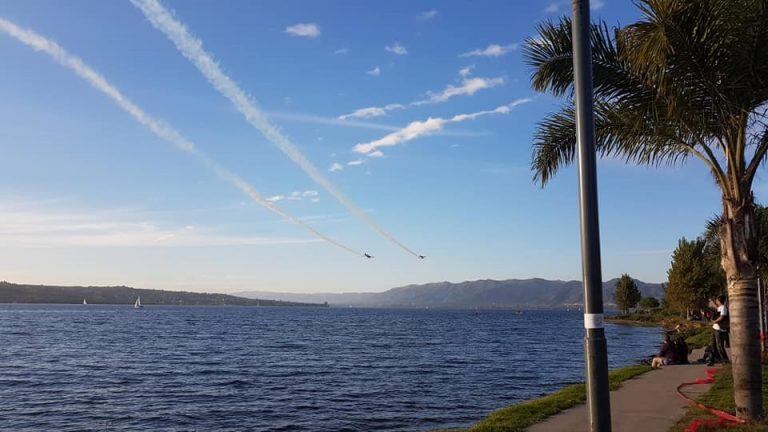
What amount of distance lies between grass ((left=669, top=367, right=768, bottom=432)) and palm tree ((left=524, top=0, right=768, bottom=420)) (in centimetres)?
60

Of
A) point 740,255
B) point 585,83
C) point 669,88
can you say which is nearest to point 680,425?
point 740,255

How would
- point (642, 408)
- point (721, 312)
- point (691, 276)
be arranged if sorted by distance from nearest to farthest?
point (642, 408)
point (721, 312)
point (691, 276)

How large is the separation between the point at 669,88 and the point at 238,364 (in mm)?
34754

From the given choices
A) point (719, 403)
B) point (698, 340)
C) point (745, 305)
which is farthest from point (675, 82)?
point (698, 340)

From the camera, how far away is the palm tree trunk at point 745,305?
32.6 feet

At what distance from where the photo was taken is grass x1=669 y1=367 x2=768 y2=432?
9753 mm

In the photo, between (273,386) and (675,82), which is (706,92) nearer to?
(675,82)

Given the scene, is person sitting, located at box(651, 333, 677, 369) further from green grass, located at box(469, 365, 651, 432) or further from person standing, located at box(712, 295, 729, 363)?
green grass, located at box(469, 365, 651, 432)

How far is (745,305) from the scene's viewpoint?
1001 centimetres

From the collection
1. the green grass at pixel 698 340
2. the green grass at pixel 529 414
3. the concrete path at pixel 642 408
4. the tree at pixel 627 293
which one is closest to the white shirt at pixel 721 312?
the concrete path at pixel 642 408

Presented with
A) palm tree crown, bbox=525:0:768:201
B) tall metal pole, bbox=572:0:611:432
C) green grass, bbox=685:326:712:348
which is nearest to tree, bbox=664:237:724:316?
green grass, bbox=685:326:712:348

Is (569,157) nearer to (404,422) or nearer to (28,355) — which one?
(404,422)

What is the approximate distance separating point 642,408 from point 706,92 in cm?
703

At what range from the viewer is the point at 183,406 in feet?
78.9
